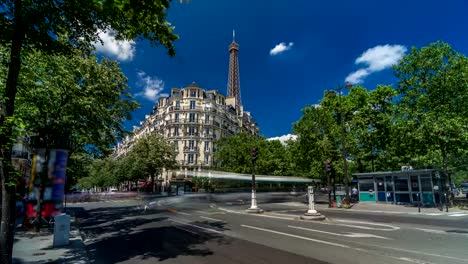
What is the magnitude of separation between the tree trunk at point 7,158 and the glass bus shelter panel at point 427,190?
27.5 meters

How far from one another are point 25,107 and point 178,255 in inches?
353

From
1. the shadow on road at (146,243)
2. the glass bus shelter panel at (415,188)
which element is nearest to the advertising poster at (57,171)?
the shadow on road at (146,243)

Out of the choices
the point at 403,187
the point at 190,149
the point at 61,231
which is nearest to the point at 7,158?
the point at 61,231

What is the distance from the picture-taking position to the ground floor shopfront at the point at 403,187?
2320 centimetres

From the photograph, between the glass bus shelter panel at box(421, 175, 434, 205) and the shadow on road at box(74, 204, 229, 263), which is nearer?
the shadow on road at box(74, 204, 229, 263)

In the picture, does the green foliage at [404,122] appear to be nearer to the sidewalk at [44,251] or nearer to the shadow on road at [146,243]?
the shadow on road at [146,243]

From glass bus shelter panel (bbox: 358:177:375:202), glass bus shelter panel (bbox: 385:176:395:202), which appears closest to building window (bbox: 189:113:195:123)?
glass bus shelter panel (bbox: 358:177:375:202)

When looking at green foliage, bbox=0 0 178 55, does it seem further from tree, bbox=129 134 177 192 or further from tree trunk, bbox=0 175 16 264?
tree, bbox=129 134 177 192

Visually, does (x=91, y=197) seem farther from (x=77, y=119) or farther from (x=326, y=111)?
(x=326, y=111)

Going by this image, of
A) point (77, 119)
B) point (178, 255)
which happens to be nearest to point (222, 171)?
point (77, 119)

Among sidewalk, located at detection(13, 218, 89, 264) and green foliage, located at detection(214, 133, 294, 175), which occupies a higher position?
green foliage, located at detection(214, 133, 294, 175)

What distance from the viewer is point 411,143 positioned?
2589 centimetres

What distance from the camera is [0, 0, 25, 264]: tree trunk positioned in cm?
500

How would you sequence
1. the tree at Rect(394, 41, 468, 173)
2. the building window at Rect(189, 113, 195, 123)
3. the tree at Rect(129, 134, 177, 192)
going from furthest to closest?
the building window at Rect(189, 113, 195, 123)
the tree at Rect(129, 134, 177, 192)
the tree at Rect(394, 41, 468, 173)
